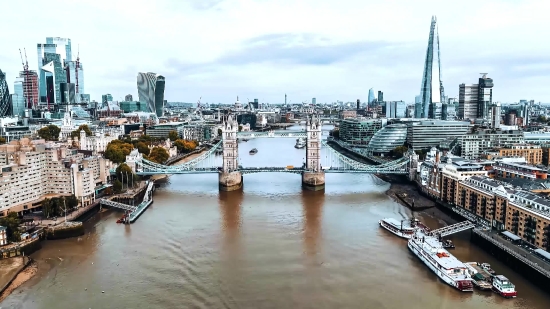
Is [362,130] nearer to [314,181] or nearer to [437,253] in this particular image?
[314,181]

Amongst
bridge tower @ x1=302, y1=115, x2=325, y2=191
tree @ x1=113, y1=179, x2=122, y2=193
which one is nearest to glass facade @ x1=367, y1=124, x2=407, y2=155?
bridge tower @ x1=302, y1=115, x2=325, y2=191

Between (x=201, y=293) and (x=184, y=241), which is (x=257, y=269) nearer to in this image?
(x=201, y=293)

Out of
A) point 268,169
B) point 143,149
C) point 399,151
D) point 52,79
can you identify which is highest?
point 52,79

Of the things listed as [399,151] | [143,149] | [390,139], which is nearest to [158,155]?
[143,149]

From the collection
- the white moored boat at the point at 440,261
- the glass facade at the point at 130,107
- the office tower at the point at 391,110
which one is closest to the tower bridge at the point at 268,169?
the white moored boat at the point at 440,261

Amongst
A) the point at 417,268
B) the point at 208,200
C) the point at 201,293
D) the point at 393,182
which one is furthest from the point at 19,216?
the point at 393,182

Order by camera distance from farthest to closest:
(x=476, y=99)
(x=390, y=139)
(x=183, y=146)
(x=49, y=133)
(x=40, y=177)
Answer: (x=476, y=99)
(x=183, y=146)
(x=49, y=133)
(x=390, y=139)
(x=40, y=177)
